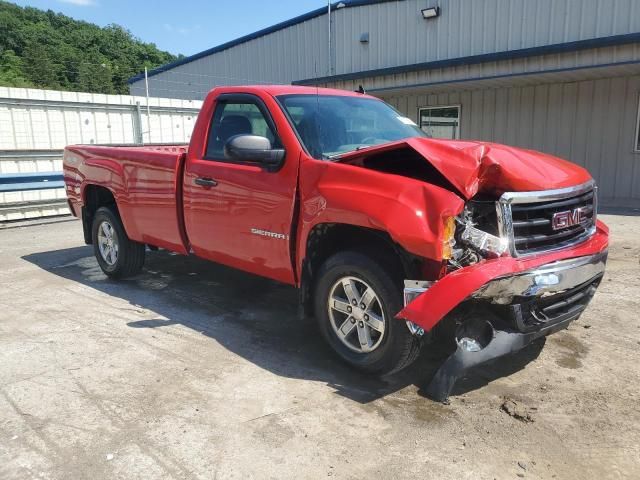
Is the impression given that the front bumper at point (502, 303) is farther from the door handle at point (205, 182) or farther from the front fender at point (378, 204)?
the door handle at point (205, 182)

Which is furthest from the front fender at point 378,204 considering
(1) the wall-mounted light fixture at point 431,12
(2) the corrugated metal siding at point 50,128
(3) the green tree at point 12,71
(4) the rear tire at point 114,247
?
(3) the green tree at point 12,71

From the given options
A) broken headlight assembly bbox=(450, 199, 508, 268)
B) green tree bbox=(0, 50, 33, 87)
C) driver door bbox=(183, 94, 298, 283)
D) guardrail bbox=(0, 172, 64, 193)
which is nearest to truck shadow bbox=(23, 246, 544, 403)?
driver door bbox=(183, 94, 298, 283)

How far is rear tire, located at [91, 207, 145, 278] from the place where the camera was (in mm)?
6105

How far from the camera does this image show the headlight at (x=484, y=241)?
3.12m

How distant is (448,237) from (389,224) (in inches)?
13.9

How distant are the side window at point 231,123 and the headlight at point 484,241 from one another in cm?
202

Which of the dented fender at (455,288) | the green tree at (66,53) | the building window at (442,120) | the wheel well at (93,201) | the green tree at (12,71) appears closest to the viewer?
the dented fender at (455,288)

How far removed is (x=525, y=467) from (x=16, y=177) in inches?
429

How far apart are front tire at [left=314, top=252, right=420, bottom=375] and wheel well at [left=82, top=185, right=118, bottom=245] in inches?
144

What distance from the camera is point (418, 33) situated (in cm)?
1470

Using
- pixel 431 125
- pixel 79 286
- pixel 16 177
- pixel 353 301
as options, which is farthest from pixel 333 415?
pixel 431 125

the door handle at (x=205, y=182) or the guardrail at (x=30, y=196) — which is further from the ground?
the door handle at (x=205, y=182)

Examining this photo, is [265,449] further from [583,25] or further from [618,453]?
[583,25]

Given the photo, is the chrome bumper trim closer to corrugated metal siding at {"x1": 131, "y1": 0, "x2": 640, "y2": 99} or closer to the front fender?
the front fender
